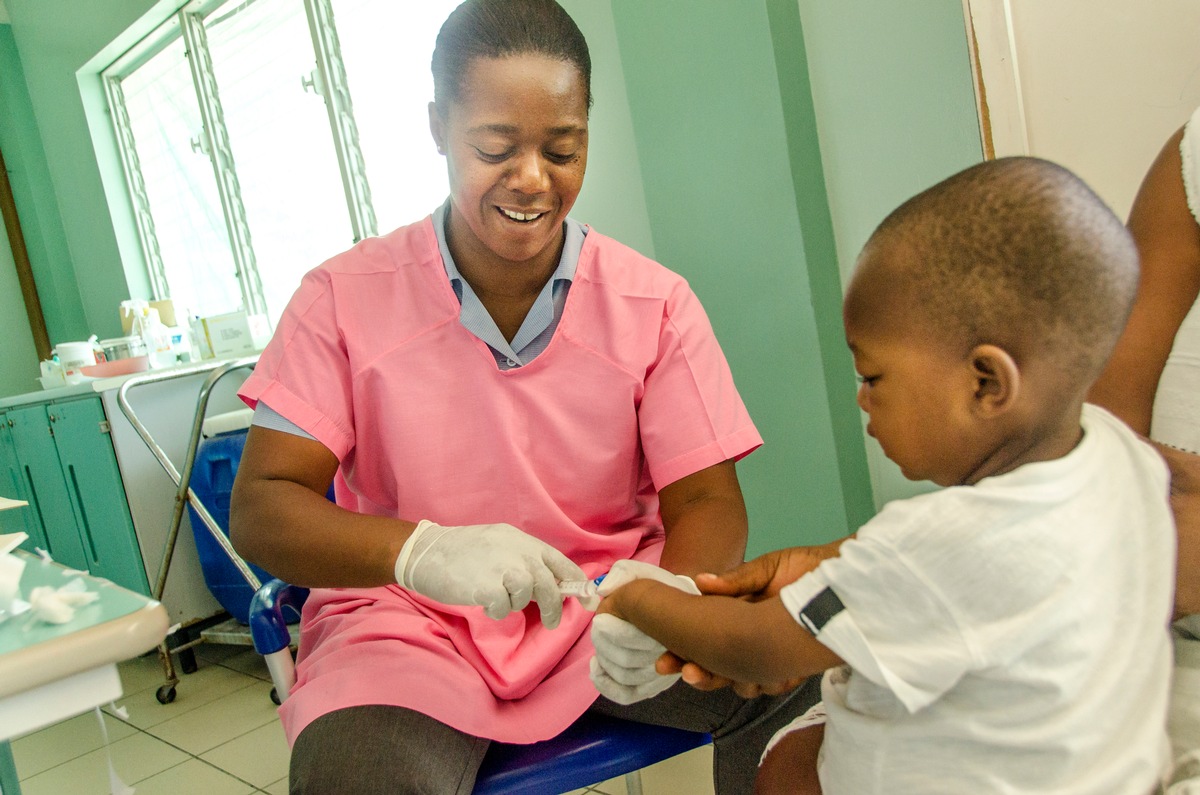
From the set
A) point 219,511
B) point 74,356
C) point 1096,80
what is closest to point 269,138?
point 74,356

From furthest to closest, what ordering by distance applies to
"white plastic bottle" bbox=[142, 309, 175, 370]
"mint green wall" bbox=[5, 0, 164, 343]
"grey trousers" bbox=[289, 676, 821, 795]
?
"mint green wall" bbox=[5, 0, 164, 343]
"white plastic bottle" bbox=[142, 309, 175, 370]
"grey trousers" bbox=[289, 676, 821, 795]

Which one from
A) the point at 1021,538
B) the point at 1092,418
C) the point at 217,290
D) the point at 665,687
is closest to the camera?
the point at 1021,538

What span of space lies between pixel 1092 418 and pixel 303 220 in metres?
3.36

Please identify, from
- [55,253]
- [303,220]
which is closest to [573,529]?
[303,220]

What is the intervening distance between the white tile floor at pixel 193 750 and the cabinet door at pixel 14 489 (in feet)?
2.96

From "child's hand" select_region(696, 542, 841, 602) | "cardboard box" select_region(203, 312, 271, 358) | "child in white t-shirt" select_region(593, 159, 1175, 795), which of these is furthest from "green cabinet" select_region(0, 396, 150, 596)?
"child in white t-shirt" select_region(593, 159, 1175, 795)

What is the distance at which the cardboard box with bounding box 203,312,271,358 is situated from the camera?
3.40 meters

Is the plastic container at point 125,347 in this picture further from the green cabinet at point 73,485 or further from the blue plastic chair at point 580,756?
the blue plastic chair at point 580,756

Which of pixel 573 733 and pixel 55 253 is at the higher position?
pixel 55 253

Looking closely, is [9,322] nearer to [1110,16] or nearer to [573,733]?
[573,733]

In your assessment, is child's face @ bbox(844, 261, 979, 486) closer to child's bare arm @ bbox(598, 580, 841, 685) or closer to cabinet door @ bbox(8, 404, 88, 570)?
child's bare arm @ bbox(598, 580, 841, 685)

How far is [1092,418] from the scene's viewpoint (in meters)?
0.79

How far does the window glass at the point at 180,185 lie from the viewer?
4090 millimetres

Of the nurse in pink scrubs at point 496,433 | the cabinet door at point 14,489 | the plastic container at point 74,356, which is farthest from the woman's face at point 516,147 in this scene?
the cabinet door at point 14,489
